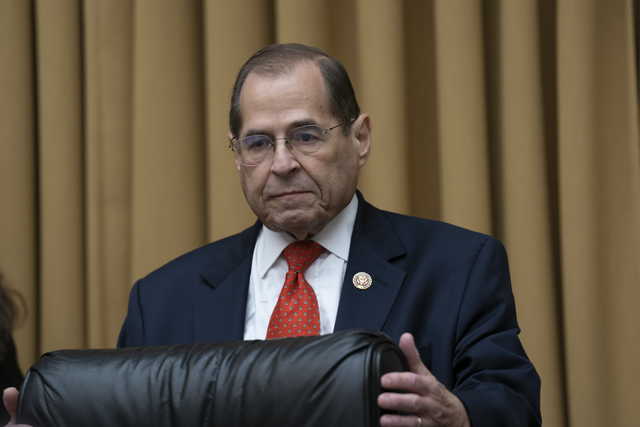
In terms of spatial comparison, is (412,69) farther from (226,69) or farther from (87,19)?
(87,19)

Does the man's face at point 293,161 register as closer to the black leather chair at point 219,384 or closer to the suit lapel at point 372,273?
the suit lapel at point 372,273

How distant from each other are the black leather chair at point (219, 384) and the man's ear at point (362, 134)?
677 mm

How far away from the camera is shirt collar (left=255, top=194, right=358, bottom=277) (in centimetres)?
174

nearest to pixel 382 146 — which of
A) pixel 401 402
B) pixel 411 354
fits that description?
pixel 411 354

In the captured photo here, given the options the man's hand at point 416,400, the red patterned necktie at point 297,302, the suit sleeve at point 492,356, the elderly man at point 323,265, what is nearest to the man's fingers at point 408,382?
the man's hand at point 416,400

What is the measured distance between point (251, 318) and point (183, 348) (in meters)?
0.46

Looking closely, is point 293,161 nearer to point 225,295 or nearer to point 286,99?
point 286,99

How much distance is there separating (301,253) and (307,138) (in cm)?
22

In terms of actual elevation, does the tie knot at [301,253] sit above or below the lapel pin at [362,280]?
above

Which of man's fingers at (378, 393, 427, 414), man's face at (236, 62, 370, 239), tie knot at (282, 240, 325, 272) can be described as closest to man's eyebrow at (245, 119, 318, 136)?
man's face at (236, 62, 370, 239)

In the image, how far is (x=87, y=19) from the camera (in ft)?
8.54

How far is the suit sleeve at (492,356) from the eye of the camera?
1.41m

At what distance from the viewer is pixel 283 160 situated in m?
1.67

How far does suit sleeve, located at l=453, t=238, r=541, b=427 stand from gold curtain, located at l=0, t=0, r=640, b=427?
0.63 metres
